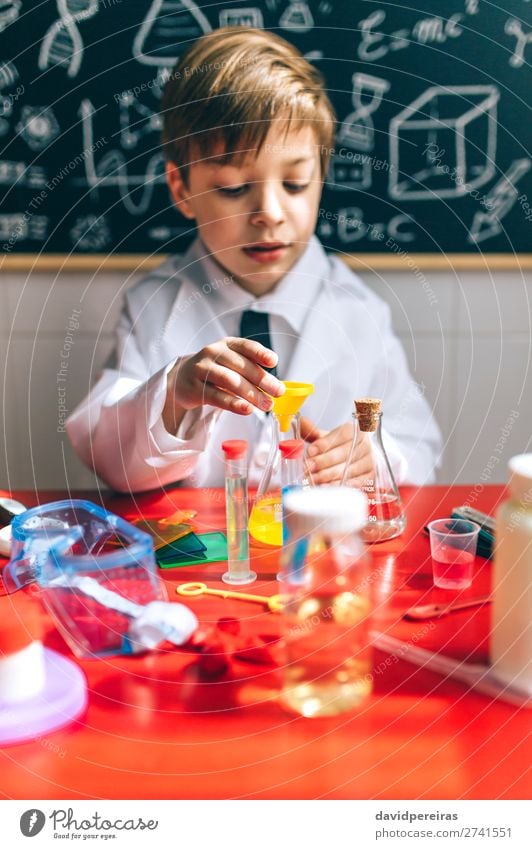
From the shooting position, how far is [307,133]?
3.86 feet

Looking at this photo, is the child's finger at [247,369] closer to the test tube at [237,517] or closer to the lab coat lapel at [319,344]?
the test tube at [237,517]

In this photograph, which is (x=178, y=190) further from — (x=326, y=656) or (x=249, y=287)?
(x=326, y=656)

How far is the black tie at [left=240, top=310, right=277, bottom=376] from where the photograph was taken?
1.20m

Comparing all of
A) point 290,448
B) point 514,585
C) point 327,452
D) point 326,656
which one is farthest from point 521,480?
point 327,452

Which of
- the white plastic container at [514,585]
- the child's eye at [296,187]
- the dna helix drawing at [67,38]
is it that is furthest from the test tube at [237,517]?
the dna helix drawing at [67,38]

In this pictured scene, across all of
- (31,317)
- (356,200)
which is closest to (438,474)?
(356,200)

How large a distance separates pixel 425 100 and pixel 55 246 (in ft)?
2.17

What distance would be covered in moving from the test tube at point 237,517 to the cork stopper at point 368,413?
11 centimetres

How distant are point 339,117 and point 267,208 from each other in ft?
0.74

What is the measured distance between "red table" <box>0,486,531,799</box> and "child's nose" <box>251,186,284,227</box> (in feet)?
2.62

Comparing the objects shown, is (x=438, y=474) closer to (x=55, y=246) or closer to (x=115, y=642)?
(x=55, y=246)

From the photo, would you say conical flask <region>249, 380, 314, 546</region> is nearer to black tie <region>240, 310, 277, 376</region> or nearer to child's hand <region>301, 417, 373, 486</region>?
child's hand <region>301, 417, 373, 486</region>

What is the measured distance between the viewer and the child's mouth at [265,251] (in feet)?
3.91

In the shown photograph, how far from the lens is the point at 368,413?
0.64 meters
